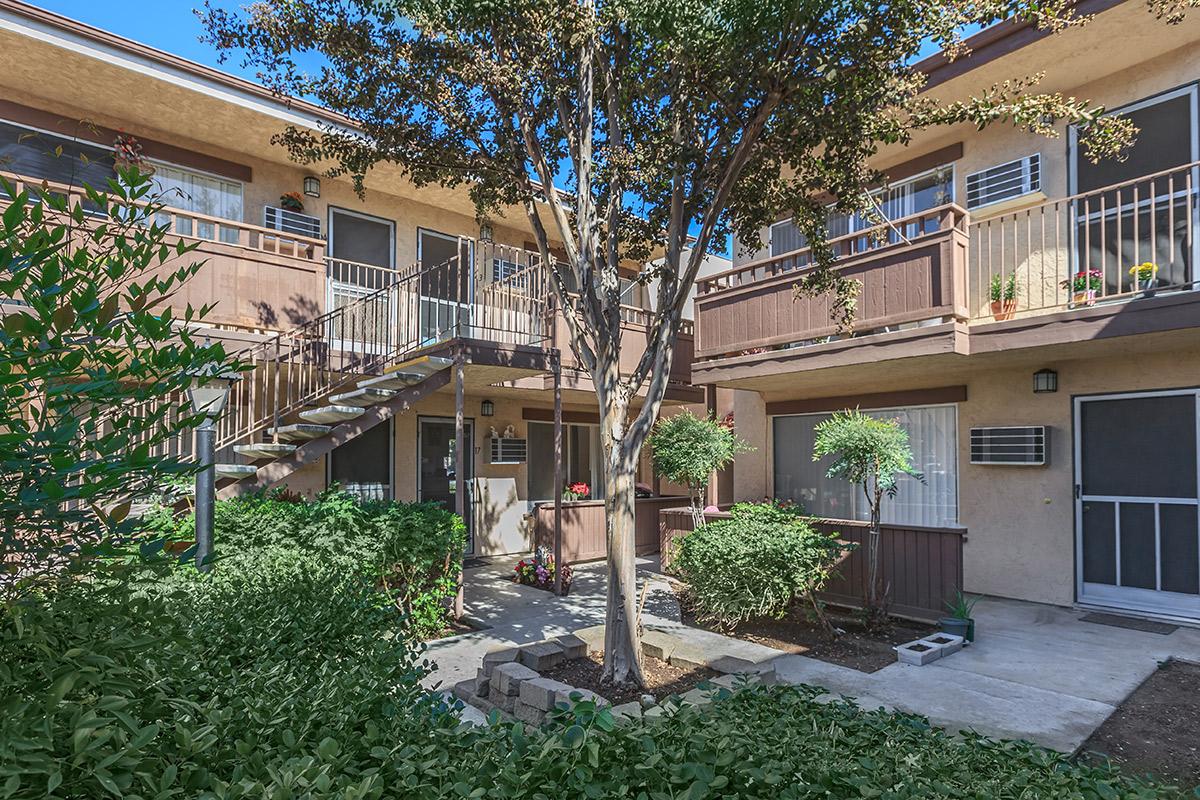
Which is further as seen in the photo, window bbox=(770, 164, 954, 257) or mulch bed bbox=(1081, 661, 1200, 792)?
window bbox=(770, 164, 954, 257)

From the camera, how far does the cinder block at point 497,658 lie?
4902mm

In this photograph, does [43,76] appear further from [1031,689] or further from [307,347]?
[1031,689]

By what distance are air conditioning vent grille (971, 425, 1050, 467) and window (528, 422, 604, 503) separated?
21.8 ft

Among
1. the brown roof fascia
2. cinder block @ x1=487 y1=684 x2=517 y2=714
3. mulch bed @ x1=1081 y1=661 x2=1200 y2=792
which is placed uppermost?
the brown roof fascia

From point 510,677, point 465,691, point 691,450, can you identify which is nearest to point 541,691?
point 510,677

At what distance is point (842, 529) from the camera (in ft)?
24.5

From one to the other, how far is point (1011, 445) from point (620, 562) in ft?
19.4

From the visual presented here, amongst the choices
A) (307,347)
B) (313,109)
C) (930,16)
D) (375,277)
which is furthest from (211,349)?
(375,277)

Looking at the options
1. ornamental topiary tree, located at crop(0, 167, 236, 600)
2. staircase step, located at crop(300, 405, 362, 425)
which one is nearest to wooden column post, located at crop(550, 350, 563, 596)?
staircase step, located at crop(300, 405, 362, 425)

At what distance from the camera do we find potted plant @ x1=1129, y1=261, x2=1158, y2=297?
6.57m

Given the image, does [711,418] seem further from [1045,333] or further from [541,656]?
[541,656]

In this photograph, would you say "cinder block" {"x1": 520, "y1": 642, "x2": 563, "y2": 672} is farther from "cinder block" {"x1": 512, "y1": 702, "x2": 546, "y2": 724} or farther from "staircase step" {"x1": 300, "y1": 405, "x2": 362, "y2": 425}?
"staircase step" {"x1": 300, "y1": 405, "x2": 362, "y2": 425}

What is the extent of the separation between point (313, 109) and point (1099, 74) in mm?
9638

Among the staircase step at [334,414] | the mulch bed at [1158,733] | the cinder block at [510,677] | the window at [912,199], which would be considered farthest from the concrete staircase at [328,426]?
the mulch bed at [1158,733]
